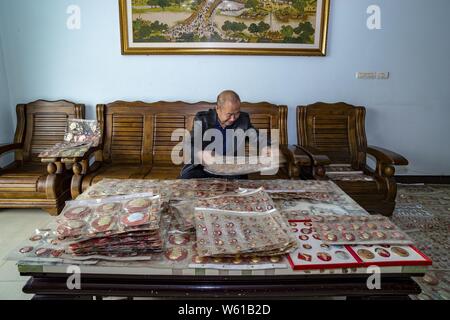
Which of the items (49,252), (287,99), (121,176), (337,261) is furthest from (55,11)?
(337,261)

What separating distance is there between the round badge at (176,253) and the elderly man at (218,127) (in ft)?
3.19

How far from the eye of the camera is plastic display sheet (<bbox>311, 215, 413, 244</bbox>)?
1119mm

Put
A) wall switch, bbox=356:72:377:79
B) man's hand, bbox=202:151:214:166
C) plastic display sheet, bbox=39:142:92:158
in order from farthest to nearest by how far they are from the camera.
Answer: wall switch, bbox=356:72:377:79 → plastic display sheet, bbox=39:142:92:158 → man's hand, bbox=202:151:214:166

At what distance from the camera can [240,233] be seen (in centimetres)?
114

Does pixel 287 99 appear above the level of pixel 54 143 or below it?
above

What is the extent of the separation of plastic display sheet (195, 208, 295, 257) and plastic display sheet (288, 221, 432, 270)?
6cm

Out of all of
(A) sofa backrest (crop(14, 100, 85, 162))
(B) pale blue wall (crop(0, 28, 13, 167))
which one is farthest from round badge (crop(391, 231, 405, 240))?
(B) pale blue wall (crop(0, 28, 13, 167))

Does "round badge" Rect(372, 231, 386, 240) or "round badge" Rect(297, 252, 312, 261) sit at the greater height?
"round badge" Rect(372, 231, 386, 240)

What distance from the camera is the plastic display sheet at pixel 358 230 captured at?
1119mm

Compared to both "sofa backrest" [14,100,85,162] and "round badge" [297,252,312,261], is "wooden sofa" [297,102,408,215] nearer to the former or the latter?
"round badge" [297,252,312,261]

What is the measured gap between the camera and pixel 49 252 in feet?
3.38

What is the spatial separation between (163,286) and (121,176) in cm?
180

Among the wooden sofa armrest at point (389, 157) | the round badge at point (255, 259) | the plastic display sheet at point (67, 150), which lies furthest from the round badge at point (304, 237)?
the plastic display sheet at point (67, 150)

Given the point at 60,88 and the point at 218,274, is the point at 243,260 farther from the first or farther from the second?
the point at 60,88
